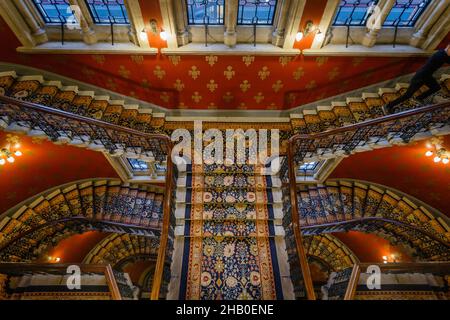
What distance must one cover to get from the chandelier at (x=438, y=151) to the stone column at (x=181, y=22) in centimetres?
546

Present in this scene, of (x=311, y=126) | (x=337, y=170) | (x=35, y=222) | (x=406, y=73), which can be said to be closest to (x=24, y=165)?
(x=35, y=222)

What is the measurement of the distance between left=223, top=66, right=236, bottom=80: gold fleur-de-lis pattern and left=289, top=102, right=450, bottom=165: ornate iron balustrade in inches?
82.8

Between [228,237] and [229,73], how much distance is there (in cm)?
342

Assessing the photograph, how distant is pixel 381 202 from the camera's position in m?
6.63

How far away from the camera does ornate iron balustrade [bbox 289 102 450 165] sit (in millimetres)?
3381

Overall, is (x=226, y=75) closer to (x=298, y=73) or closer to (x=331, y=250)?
(x=298, y=73)

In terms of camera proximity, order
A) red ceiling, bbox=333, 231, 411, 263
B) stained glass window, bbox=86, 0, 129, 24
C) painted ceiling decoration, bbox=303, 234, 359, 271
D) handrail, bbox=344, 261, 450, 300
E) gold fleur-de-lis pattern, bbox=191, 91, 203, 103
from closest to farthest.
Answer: handrail, bbox=344, 261, 450, 300 < stained glass window, bbox=86, 0, 129, 24 < gold fleur-de-lis pattern, bbox=191, 91, 203, 103 < red ceiling, bbox=333, 231, 411, 263 < painted ceiling decoration, bbox=303, 234, 359, 271

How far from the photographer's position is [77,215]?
6371 mm

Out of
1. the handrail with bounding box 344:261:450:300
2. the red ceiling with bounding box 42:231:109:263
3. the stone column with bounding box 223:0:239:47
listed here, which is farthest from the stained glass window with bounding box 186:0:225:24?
the red ceiling with bounding box 42:231:109:263

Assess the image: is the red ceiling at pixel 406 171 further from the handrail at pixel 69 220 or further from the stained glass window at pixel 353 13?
the handrail at pixel 69 220

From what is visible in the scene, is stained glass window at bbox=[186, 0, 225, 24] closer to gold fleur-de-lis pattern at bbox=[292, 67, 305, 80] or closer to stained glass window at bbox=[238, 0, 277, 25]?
stained glass window at bbox=[238, 0, 277, 25]

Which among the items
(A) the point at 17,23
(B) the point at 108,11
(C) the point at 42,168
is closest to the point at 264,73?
(B) the point at 108,11

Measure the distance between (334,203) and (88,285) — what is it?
19.7 feet
